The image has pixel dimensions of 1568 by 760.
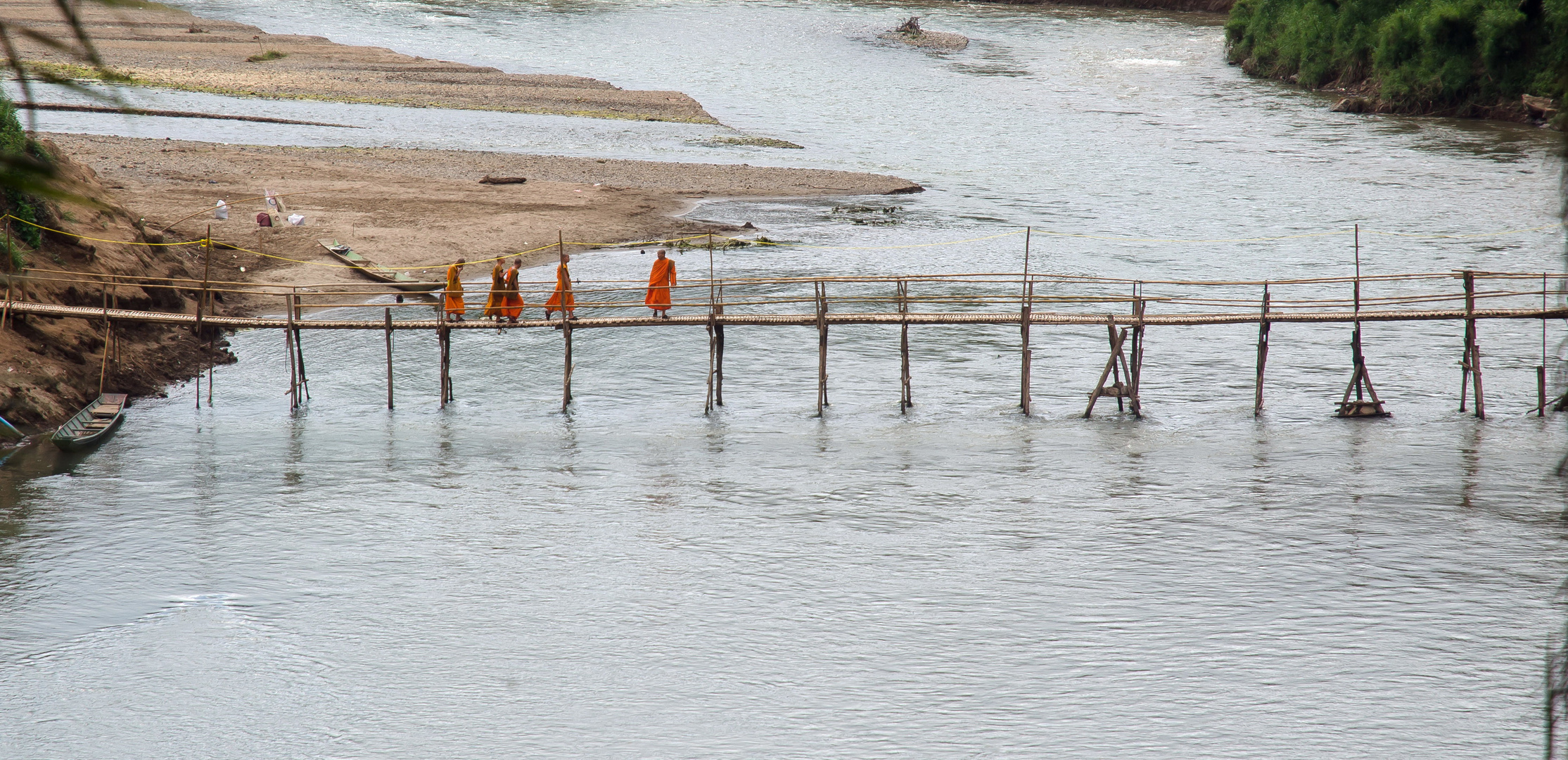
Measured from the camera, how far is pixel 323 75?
226 feet

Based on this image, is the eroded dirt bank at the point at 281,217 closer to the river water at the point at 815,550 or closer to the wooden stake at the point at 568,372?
the river water at the point at 815,550

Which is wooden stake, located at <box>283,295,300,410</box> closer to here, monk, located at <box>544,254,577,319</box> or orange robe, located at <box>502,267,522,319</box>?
orange robe, located at <box>502,267,522,319</box>

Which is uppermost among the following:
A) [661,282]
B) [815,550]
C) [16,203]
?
[16,203]

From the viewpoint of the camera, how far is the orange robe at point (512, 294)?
31.0 metres

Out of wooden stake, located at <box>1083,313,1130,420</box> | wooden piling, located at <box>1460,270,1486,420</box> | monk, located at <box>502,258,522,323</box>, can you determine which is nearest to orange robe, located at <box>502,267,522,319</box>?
monk, located at <box>502,258,522,323</box>

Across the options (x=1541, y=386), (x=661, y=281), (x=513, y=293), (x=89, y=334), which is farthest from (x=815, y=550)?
(x=89, y=334)

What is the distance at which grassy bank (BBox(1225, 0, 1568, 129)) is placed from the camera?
6203 cm

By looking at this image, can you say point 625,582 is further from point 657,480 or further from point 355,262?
point 355,262

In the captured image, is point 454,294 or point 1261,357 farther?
point 454,294

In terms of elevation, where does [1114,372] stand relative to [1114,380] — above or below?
above

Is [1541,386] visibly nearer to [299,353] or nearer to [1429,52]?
[299,353]

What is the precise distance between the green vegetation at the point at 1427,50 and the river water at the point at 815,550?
24.1m

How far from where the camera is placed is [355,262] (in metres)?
37.5

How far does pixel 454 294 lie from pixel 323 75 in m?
44.0
